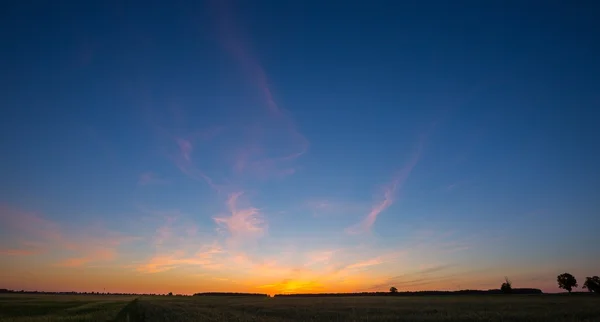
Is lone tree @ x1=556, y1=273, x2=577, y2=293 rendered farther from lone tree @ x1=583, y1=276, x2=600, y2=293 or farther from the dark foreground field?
the dark foreground field

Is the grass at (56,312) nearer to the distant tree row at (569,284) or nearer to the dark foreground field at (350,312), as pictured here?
the dark foreground field at (350,312)

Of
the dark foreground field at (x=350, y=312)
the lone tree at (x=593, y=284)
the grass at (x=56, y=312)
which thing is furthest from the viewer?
the lone tree at (x=593, y=284)

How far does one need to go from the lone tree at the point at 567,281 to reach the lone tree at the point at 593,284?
608 cm

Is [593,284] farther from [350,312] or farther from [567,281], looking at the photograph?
[350,312]

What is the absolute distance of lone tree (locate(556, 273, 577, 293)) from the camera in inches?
4975

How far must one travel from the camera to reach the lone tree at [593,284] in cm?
11707

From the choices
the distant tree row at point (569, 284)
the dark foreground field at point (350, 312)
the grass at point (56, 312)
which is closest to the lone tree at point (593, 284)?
the distant tree row at point (569, 284)

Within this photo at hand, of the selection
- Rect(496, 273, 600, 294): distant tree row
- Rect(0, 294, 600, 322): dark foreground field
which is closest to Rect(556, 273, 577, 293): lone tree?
Rect(496, 273, 600, 294): distant tree row

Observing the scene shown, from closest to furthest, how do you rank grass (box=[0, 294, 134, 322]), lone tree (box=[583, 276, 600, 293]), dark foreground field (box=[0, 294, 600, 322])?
dark foreground field (box=[0, 294, 600, 322]) → grass (box=[0, 294, 134, 322]) → lone tree (box=[583, 276, 600, 293])

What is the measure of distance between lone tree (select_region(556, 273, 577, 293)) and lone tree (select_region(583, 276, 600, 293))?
608 centimetres

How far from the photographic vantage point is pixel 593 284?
388 feet

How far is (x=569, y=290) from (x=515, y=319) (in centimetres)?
13008

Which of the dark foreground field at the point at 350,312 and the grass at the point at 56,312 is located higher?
the dark foreground field at the point at 350,312

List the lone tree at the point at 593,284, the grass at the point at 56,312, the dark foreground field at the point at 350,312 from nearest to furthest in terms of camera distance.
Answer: the dark foreground field at the point at 350,312 → the grass at the point at 56,312 → the lone tree at the point at 593,284
